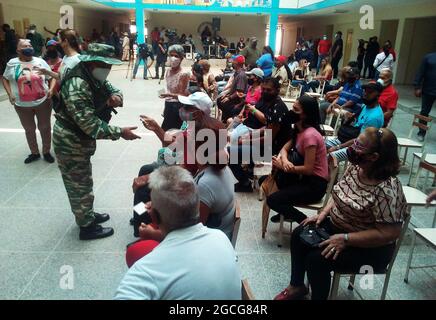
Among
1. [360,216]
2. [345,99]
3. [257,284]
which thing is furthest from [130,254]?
[345,99]

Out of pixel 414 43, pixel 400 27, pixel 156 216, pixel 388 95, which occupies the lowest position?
pixel 156 216

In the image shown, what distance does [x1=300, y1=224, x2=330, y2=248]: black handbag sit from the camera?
6.52ft

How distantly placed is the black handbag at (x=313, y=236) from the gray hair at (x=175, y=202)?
0.98 m

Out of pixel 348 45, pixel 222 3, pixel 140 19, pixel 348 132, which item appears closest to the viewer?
pixel 348 132

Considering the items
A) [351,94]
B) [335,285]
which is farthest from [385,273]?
[351,94]

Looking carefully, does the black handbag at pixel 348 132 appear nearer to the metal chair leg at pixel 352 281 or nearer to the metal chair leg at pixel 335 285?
the metal chair leg at pixel 352 281

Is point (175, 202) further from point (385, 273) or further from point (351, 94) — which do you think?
point (351, 94)

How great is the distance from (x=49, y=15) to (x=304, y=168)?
56.3ft

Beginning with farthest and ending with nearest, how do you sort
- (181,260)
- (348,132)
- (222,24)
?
(222,24), (348,132), (181,260)

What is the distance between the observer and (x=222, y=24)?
2238 centimetres

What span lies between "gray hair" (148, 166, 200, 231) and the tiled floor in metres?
1.23

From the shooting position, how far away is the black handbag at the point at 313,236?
199 centimetres

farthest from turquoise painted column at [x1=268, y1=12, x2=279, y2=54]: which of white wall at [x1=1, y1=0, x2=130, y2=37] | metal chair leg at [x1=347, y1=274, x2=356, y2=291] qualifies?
metal chair leg at [x1=347, y1=274, x2=356, y2=291]

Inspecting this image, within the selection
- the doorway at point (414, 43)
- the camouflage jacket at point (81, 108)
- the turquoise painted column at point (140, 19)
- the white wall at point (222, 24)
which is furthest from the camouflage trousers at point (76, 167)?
the white wall at point (222, 24)
